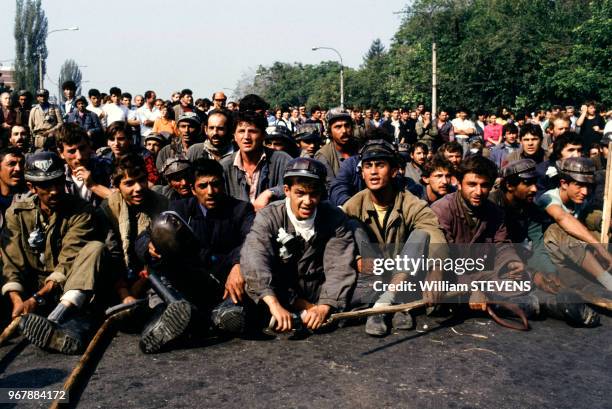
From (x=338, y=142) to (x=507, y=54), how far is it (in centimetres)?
3798

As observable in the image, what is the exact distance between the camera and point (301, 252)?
4.98 m

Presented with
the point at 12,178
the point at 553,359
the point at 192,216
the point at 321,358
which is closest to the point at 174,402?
the point at 321,358

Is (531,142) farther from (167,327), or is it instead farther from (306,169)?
(167,327)

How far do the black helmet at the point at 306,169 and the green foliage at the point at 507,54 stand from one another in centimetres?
3274

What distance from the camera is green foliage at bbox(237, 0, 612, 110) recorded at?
115 ft

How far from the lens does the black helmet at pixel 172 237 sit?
14.9ft

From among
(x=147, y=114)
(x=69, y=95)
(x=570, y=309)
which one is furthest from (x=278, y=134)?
(x=147, y=114)

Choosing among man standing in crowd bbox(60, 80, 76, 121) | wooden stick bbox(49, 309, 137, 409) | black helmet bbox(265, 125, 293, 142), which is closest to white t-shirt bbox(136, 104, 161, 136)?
man standing in crowd bbox(60, 80, 76, 121)

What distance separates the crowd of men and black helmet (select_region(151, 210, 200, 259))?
0.04 ft

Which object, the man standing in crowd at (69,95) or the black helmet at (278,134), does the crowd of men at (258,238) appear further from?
the man standing in crowd at (69,95)

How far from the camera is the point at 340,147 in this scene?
24.0 ft

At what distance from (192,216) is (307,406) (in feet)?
6.75

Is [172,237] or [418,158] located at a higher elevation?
[418,158]

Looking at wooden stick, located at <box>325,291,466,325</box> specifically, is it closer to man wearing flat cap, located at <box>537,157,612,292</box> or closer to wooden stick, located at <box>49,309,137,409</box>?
man wearing flat cap, located at <box>537,157,612,292</box>
